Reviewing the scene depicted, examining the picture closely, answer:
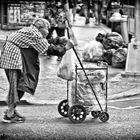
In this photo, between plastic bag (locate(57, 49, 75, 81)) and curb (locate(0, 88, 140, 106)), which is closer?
plastic bag (locate(57, 49, 75, 81))

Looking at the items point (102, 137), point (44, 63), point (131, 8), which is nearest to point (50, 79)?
point (44, 63)

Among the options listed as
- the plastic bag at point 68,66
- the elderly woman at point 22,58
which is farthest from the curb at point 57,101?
the plastic bag at point 68,66

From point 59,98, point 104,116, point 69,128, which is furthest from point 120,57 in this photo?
point 69,128

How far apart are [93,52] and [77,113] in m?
6.89

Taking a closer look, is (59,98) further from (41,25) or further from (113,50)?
(113,50)

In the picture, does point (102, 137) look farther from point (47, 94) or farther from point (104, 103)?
point (47, 94)

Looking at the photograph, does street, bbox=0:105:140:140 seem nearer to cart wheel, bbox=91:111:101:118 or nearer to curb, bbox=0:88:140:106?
cart wheel, bbox=91:111:101:118

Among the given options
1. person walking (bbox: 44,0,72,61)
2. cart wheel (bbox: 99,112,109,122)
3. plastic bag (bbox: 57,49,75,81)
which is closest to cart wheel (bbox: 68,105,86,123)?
cart wheel (bbox: 99,112,109,122)

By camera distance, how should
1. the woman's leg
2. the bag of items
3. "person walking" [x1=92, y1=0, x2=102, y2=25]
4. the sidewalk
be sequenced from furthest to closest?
"person walking" [x1=92, y1=0, x2=102, y2=25] < the bag of items < the sidewalk < the woman's leg

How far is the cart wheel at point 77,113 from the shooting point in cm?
736

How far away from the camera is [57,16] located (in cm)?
1686

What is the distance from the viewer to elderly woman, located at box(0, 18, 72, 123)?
23.3ft

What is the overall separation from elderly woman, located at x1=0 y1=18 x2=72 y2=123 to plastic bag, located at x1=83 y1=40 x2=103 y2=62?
684 cm

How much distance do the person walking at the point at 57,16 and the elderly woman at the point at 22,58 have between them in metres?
9.06
